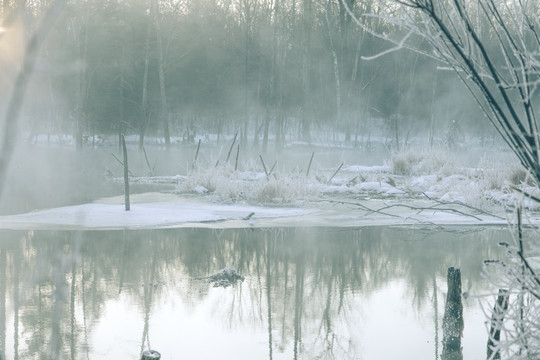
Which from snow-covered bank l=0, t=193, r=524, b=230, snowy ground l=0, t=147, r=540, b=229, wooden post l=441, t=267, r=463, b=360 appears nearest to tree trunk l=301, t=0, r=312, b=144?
snowy ground l=0, t=147, r=540, b=229

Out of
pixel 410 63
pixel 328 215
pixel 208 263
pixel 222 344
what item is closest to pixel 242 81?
pixel 410 63

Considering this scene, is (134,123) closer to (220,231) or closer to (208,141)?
(208,141)

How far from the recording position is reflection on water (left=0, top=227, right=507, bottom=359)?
5477 millimetres

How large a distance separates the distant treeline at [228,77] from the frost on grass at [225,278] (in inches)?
880

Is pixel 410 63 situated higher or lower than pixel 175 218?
higher

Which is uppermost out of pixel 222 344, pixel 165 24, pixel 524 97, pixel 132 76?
pixel 165 24

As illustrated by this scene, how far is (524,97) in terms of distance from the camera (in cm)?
196

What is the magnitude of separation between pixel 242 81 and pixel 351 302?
30.4 metres

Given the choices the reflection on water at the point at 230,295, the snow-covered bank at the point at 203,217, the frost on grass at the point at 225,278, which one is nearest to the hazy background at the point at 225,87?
the snow-covered bank at the point at 203,217

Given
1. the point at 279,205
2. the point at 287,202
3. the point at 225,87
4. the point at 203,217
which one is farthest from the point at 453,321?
the point at 225,87

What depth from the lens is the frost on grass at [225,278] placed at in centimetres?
725

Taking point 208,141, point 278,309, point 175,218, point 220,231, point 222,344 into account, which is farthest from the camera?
point 208,141

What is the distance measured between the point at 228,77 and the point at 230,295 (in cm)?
3054

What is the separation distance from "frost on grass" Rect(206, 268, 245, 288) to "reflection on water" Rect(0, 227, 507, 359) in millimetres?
117
